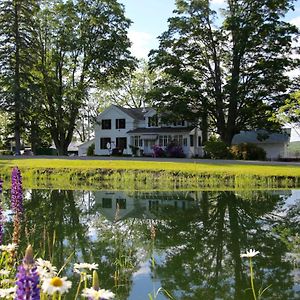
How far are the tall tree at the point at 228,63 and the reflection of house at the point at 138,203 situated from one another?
19.0 meters

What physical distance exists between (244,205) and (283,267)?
7055 millimetres

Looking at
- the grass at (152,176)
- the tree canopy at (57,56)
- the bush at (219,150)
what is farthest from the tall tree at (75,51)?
the grass at (152,176)

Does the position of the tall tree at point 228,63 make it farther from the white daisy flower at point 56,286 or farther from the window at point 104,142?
the white daisy flower at point 56,286

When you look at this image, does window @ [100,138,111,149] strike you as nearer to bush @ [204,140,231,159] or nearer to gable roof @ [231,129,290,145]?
gable roof @ [231,129,290,145]

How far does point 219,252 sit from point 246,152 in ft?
A: 84.3

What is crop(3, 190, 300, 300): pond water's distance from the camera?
573 centimetres

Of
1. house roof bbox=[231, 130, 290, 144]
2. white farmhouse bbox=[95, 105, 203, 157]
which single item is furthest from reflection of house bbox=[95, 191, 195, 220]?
white farmhouse bbox=[95, 105, 203, 157]

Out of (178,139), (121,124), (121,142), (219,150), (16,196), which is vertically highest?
(121,124)

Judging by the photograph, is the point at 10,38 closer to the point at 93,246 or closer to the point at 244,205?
the point at 244,205

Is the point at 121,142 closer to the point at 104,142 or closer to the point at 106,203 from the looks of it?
the point at 104,142

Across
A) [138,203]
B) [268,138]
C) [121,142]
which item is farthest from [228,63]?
[138,203]

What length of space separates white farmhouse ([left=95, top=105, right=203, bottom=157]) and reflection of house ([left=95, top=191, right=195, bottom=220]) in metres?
24.0

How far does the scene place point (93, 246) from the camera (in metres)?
7.75

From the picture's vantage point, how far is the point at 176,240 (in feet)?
28.3
